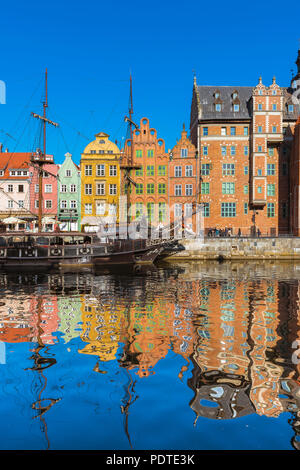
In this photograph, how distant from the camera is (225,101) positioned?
193ft

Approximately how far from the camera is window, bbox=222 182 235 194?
2261 inches

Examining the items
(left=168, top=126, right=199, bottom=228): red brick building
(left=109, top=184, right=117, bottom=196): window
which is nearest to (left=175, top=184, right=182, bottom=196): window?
(left=168, top=126, right=199, bottom=228): red brick building

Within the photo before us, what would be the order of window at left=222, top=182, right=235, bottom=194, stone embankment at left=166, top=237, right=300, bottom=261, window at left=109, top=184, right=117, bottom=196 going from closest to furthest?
stone embankment at left=166, top=237, right=300, bottom=261 → window at left=222, top=182, right=235, bottom=194 → window at left=109, top=184, right=117, bottom=196

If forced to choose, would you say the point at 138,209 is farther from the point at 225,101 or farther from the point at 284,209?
the point at 284,209

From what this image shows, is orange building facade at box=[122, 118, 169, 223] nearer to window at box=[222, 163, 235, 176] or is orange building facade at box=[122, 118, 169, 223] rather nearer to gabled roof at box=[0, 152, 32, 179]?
window at box=[222, 163, 235, 176]

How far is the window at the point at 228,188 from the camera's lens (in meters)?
57.4

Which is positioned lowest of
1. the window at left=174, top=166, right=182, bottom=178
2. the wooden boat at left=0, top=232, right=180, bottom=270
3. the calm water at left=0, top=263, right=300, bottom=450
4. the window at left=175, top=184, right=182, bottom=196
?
the calm water at left=0, top=263, right=300, bottom=450

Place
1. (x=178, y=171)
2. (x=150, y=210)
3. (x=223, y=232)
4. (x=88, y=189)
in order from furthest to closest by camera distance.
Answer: (x=88, y=189) → (x=150, y=210) → (x=178, y=171) → (x=223, y=232)

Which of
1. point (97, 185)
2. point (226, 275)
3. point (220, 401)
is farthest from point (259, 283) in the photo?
point (97, 185)

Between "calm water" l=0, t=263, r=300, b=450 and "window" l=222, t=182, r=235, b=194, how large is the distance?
3866 centimetres

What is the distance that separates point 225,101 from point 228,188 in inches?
562

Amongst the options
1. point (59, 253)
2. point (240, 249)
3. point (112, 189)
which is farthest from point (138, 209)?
point (59, 253)

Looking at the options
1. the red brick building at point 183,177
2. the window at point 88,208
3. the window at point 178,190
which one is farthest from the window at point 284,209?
the window at point 88,208

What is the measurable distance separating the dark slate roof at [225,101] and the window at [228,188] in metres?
10.4
